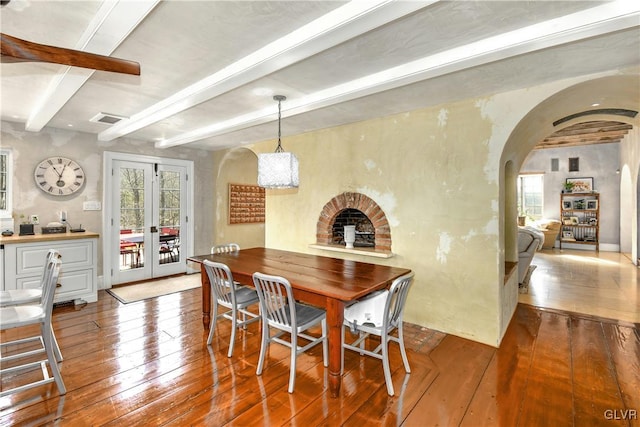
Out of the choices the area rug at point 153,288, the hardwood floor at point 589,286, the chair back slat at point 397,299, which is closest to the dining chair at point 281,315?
the chair back slat at point 397,299

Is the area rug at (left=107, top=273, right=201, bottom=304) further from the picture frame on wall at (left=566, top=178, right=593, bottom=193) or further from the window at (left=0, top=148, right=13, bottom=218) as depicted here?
the picture frame on wall at (left=566, top=178, right=593, bottom=193)

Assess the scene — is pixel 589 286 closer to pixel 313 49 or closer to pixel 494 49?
pixel 494 49

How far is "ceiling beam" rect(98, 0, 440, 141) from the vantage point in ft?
5.10

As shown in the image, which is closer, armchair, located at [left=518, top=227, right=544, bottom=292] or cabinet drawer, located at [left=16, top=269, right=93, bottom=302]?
cabinet drawer, located at [left=16, top=269, right=93, bottom=302]

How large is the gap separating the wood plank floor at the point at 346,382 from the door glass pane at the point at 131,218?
188cm

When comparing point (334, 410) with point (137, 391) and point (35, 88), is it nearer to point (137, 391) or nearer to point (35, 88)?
point (137, 391)

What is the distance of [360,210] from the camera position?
3896 mm

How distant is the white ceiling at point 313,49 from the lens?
168 cm

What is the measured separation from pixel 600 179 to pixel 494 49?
876cm

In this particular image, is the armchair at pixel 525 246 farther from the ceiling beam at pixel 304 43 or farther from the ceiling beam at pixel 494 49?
the ceiling beam at pixel 304 43

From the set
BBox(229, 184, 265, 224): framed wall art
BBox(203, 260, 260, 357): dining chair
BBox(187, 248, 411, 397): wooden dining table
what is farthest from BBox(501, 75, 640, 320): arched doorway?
BBox(229, 184, 265, 224): framed wall art

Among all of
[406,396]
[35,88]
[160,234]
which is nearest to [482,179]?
[406,396]

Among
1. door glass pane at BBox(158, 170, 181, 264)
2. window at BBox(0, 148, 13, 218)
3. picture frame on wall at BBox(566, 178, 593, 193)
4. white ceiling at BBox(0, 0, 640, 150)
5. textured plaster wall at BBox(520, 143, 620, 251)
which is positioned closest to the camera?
white ceiling at BBox(0, 0, 640, 150)

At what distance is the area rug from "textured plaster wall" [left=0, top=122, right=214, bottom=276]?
552 millimetres
